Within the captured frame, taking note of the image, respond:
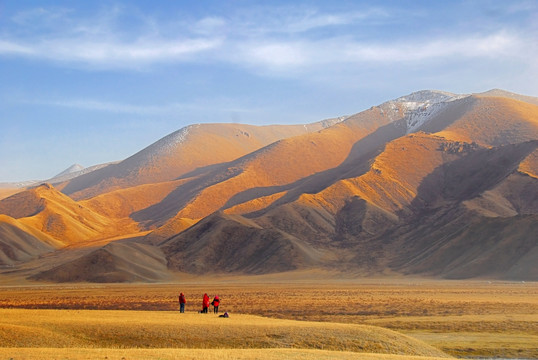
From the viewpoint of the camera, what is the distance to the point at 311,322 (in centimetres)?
4931

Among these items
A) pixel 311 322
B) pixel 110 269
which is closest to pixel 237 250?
pixel 110 269

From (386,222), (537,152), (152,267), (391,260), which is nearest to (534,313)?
(391,260)

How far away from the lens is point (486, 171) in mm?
195375

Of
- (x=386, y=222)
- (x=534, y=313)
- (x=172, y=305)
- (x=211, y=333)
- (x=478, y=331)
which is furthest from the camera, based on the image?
(x=386, y=222)

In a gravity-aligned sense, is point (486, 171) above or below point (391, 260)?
above

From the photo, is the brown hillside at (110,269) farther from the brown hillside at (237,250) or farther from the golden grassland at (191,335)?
the golden grassland at (191,335)

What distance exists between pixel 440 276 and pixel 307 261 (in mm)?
30830

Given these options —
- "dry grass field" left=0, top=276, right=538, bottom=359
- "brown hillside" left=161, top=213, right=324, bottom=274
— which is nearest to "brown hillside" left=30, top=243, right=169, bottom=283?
"brown hillside" left=161, top=213, right=324, bottom=274

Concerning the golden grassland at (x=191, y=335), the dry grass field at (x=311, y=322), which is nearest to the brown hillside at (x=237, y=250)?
the dry grass field at (x=311, y=322)

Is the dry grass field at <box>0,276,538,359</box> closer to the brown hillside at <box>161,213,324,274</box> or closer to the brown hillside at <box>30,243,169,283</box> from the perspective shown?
the brown hillside at <box>30,243,169,283</box>

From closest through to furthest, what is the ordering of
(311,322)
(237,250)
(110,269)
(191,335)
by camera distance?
(191,335)
(311,322)
(110,269)
(237,250)

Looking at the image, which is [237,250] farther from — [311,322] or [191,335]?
[191,335]

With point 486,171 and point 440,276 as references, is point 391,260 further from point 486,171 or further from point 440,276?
point 486,171

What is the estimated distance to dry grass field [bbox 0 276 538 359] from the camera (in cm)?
3828
